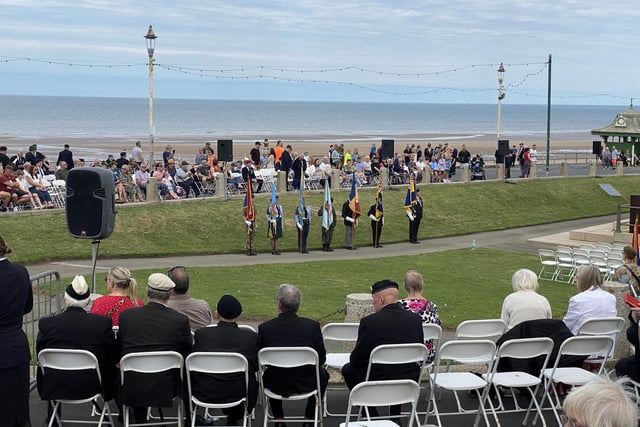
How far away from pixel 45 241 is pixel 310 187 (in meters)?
12.8

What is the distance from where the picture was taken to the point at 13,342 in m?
7.30

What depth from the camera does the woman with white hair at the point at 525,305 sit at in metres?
9.27

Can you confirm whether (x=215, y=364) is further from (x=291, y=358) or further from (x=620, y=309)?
(x=620, y=309)

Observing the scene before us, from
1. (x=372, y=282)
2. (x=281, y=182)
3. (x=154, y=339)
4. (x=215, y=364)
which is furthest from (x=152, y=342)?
(x=281, y=182)

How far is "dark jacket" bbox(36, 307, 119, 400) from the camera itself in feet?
25.1

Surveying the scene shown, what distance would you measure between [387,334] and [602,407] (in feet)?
14.0

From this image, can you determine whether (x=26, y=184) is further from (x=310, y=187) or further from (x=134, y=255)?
(x=310, y=187)

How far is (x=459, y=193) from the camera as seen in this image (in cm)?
3738

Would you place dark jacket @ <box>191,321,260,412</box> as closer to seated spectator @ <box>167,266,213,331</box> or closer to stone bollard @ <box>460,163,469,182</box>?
seated spectator @ <box>167,266,213,331</box>

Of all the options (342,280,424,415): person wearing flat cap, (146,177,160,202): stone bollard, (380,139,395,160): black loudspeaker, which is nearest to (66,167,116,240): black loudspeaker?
(342,280,424,415): person wearing flat cap

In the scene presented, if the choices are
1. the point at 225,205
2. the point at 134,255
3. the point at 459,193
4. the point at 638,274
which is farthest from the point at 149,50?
the point at 638,274

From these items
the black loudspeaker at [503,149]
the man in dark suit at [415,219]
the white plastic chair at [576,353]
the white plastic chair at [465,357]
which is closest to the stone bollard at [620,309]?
the white plastic chair at [576,353]

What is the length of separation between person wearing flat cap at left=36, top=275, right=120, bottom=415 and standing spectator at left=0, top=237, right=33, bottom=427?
0.26m

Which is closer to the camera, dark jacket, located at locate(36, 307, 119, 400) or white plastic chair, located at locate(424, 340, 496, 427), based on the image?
dark jacket, located at locate(36, 307, 119, 400)
